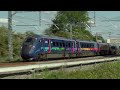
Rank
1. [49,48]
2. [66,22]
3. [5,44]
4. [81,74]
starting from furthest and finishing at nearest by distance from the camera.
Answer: [66,22], [5,44], [49,48], [81,74]

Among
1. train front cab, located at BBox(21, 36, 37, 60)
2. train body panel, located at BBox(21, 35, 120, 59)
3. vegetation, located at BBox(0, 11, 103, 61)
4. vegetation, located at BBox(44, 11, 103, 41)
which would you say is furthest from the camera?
vegetation, located at BBox(44, 11, 103, 41)

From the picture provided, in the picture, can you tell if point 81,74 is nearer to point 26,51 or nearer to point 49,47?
point 26,51

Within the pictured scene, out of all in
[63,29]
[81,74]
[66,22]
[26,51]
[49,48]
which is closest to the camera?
[81,74]

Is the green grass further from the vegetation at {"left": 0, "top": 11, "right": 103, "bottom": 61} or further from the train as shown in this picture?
the vegetation at {"left": 0, "top": 11, "right": 103, "bottom": 61}

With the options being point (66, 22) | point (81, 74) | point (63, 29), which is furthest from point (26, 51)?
point (63, 29)

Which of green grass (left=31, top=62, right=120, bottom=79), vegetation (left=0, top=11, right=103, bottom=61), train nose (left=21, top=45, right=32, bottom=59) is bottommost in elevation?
green grass (left=31, top=62, right=120, bottom=79)

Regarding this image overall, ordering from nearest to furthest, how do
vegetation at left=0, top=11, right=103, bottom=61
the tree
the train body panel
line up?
the train body panel
vegetation at left=0, top=11, right=103, bottom=61
the tree

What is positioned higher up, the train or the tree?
the tree

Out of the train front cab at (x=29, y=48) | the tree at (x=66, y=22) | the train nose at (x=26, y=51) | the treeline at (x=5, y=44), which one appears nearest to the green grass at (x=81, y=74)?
the train front cab at (x=29, y=48)

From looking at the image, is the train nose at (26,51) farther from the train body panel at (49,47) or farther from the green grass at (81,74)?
the green grass at (81,74)

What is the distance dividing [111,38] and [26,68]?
358ft

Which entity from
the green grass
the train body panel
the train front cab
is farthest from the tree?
the green grass
